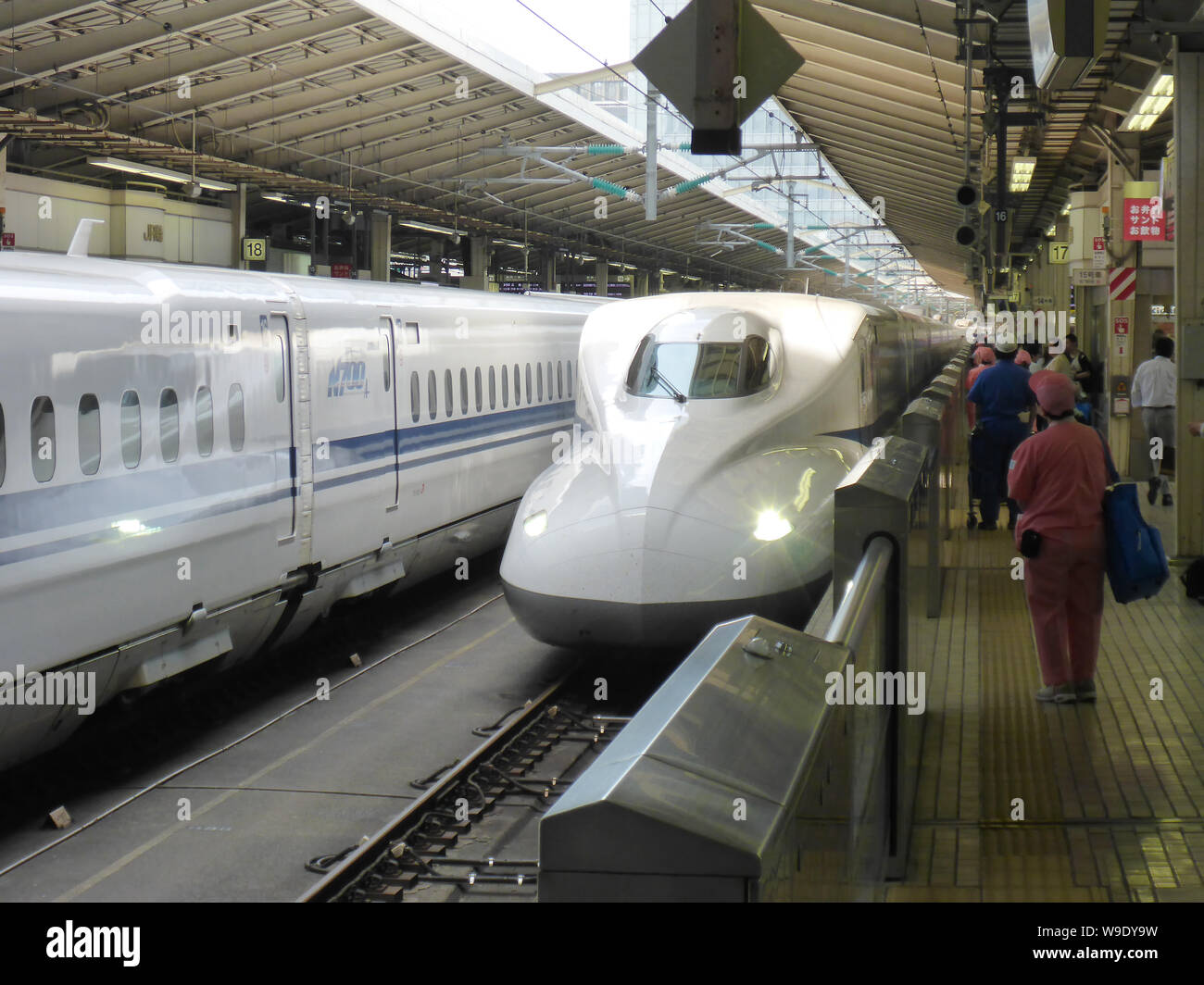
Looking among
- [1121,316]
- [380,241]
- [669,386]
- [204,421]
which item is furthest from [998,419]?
[380,241]

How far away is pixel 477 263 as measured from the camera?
37.1 metres

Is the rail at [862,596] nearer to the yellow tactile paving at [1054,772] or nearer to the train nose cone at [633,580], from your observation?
the yellow tactile paving at [1054,772]

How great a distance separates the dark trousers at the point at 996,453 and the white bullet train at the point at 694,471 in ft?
3.70

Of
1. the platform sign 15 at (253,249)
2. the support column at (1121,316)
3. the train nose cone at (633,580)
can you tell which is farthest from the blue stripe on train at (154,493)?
the platform sign 15 at (253,249)

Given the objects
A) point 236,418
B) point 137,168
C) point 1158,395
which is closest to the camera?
point 236,418

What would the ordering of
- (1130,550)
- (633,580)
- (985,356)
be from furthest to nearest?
1. (985,356)
2. (633,580)
3. (1130,550)

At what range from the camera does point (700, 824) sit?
1.52 metres

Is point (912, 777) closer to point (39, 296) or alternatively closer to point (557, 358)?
point (39, 296)

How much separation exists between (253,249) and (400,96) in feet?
12.2

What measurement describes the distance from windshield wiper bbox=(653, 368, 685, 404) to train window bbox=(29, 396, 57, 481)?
4.39 m

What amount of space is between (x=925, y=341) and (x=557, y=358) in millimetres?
11243

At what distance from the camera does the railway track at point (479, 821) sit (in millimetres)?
5988

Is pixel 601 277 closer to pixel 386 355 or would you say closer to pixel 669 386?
pixel 386 355

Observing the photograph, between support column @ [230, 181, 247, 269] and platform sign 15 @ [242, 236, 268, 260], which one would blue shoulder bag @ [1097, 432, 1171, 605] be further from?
support column @ [230, 181, 247, 269]
